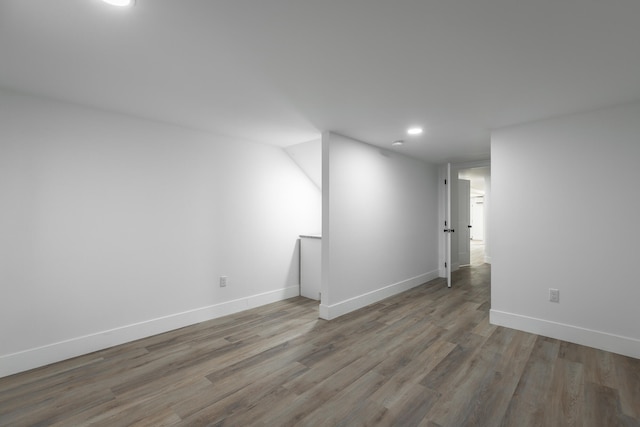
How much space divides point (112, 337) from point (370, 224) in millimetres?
3156

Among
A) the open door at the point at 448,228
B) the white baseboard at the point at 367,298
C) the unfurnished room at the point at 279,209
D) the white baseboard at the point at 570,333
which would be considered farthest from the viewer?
the open door at the point at 448,228

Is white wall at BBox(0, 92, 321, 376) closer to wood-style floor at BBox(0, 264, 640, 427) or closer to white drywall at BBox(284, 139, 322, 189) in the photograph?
wood-style floor at BBox(0, 264, 640, 427)

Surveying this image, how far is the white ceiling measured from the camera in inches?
Result: 56.3

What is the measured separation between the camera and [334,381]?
2.19 m

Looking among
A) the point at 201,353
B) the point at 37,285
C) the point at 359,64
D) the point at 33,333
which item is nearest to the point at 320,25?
the point at 359,64

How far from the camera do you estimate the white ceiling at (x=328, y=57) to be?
1.43m

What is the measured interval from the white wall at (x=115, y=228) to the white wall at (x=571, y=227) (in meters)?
2.98

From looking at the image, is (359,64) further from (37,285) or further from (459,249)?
(459,249)

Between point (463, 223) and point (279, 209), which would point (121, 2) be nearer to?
point (279, 209)

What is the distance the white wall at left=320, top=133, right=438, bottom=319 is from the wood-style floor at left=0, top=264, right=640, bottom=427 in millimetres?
674

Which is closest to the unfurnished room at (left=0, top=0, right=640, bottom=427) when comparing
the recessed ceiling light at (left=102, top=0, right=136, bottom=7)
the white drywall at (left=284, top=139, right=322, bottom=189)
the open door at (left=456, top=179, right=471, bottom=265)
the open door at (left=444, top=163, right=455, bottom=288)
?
the recessed ceiling light at (left=102, top=0, right=136, bottom=7)

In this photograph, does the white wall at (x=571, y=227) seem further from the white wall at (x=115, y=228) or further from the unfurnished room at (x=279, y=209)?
the white wall at (x=115, y=228)

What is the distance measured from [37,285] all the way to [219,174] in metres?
1.96

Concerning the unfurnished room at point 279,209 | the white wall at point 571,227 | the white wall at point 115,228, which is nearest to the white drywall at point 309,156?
the unfurnished room at point 279,209
